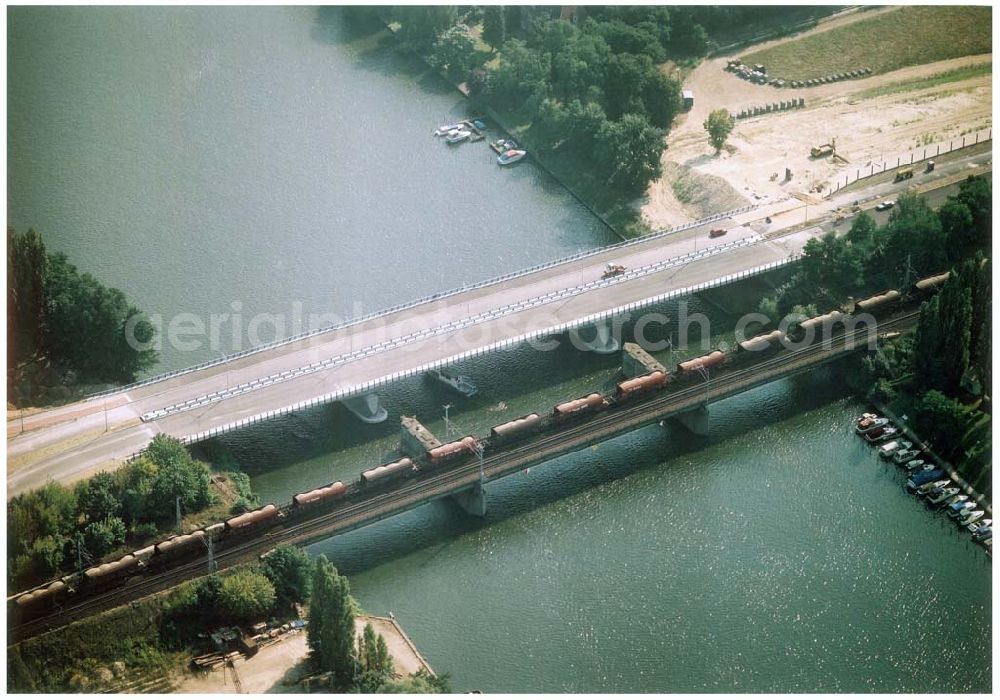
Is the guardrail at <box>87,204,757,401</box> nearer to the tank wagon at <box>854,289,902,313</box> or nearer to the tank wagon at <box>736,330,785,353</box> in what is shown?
the tank wagon at <box>736,330,785,353</box>

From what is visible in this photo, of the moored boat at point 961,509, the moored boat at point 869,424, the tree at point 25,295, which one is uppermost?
the tree at point 25,295

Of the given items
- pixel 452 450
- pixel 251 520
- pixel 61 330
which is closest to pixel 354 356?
pixel 452 450

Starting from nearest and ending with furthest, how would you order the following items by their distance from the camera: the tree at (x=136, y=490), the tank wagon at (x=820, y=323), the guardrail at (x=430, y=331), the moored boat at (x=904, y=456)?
the tree at (x=136, y=490)
the moored boat at (x=904, y=456)
the guardrail at (x=430, y=331)
the tank wagon at (x=820, y=323)

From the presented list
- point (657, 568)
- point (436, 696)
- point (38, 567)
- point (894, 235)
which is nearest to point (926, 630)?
point (657, 568)

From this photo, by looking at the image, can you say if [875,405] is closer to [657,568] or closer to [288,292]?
[657,568]

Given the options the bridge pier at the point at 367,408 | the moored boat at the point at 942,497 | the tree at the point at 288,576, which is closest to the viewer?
the tree at the point at 288,576

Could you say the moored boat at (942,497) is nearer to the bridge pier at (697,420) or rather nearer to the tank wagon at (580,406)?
the bridge pier at (697,420)

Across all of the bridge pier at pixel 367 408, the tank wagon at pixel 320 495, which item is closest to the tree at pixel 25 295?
the bridge pier at pixel 367 408
